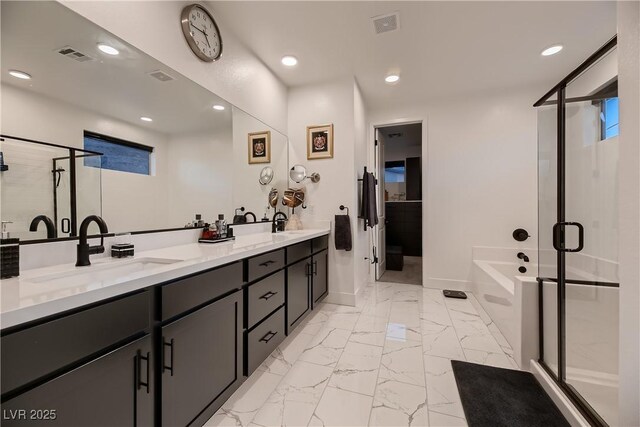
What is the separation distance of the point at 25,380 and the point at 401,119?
159 inches

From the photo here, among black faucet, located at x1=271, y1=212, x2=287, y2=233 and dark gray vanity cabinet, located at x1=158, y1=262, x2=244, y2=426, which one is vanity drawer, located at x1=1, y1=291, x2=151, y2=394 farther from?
black faucet, located at x1=271, y1=212, x2=287, y2=233

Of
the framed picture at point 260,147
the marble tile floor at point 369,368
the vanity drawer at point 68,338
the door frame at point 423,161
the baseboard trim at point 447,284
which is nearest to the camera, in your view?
the vanity drawer at point 68,338

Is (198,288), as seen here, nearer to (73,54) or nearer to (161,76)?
(73,54)

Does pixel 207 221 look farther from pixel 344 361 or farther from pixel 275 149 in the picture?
pixel 344 361

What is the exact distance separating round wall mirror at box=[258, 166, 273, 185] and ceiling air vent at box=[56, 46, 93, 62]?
158 centimetres

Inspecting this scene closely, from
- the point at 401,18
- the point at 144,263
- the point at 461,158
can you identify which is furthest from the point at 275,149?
the point at 461,158

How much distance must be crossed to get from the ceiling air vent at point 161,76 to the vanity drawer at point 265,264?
127 cm

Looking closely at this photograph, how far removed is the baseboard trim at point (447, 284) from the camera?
3.47 m

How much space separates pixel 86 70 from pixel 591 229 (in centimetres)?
323

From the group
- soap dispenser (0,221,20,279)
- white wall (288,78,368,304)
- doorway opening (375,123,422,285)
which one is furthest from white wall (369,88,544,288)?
soap dispenser (0,221,20,279)

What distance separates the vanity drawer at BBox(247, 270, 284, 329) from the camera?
1573 mm

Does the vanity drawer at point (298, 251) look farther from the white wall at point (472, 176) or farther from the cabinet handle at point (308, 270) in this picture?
the white wall at point (472, 176)

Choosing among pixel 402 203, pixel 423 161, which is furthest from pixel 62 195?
pixel 402 203

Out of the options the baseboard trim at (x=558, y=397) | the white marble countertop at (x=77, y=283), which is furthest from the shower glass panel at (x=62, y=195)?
the baseboard trim at (x=558, y=397)
